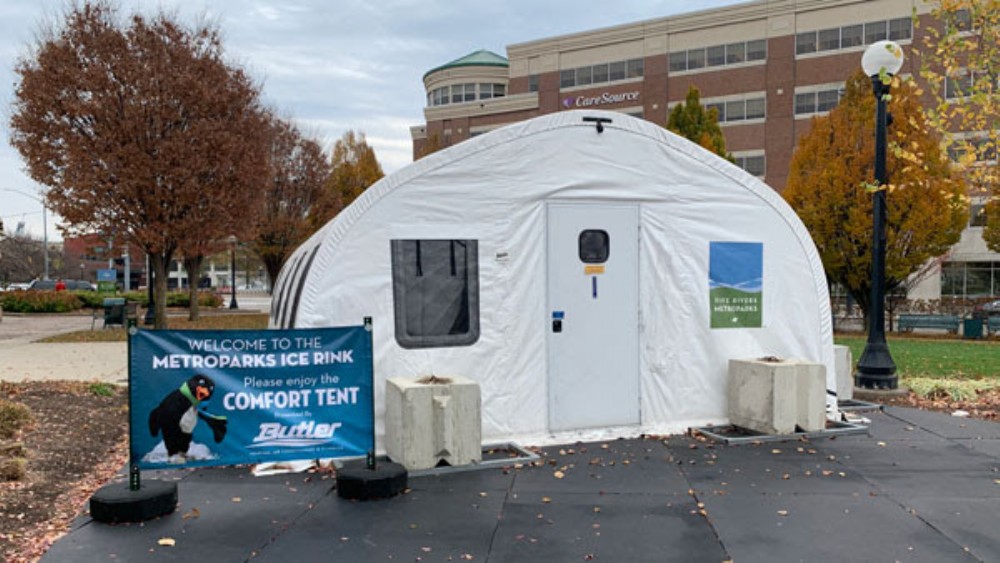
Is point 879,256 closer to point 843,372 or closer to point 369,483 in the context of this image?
point 843,372

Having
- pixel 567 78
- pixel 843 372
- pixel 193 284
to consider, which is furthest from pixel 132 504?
pixel 567 78

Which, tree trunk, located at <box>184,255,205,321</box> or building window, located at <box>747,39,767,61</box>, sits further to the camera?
building window, located at <box>747,39,767,61</box>

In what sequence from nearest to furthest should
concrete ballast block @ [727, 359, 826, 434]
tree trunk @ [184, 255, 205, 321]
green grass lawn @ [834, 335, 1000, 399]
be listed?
concrete ballast block @ [727, 359, 826, 434], green grass lawn @ [834, 335, 1000, 399], tree trunk @ [184, 255, 205, 321]

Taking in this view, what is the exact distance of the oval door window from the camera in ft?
25.0

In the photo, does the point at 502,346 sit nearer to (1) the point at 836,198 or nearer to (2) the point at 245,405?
(2) the point at 245,405

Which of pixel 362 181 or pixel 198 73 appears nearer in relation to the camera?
pixel 198 73

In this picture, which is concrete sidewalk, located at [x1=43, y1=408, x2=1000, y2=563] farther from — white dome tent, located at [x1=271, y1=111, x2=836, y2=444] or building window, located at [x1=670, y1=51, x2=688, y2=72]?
building window, located at [x1=670, y1=51, x2=688, y2=72]

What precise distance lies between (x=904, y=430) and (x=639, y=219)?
365 cm

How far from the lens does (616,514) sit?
5203 millimetres

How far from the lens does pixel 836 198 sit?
A: 75.6 ft

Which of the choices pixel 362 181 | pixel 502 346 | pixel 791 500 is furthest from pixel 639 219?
pixel 362 181

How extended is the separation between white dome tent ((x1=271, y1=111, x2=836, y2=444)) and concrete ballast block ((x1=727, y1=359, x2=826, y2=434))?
0.49m

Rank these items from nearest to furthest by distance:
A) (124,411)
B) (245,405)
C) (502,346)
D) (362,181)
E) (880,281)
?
1. (245,405)
2. (502,346)
3. (124,411)
4. (880,281)
5. (362,181)

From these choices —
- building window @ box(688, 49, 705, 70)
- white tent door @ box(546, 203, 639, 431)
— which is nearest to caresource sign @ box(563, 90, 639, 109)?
building window @ box(688, 49, 705, 70)
